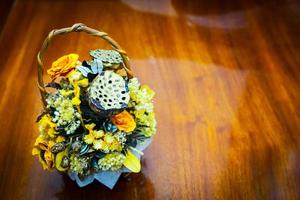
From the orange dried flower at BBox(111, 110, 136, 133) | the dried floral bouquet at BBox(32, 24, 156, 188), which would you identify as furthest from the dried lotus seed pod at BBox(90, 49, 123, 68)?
the orange dried flower at BBox(111, 110, 136, 133)

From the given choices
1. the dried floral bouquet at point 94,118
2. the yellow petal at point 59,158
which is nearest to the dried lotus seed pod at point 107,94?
the dried floral bouquet at point 94,118

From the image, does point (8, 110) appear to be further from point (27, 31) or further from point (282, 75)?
point (282, 75)

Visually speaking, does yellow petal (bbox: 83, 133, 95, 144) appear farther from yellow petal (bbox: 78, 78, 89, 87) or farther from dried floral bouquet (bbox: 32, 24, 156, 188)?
yellow petal (bbox: 78, 78, 89, 87)

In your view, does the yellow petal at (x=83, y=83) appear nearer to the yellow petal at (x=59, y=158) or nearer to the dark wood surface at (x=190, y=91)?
the yellow petal at (x=59, y=158)

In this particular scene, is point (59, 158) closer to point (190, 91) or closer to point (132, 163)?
point (132, 163)

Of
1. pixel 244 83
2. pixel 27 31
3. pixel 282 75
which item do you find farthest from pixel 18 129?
pixel 282 75

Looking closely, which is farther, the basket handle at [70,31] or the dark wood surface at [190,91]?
the dark wood surface at [190,91]
